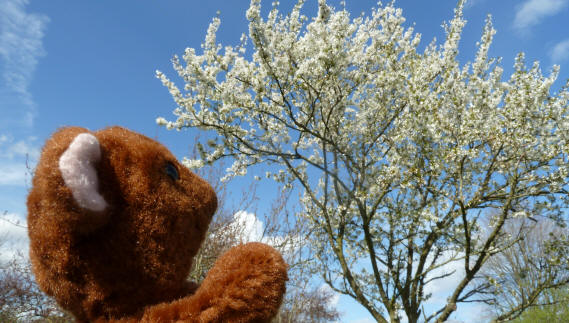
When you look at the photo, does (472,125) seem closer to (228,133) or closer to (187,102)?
(228,133)

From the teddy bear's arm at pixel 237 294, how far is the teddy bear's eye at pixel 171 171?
562mm

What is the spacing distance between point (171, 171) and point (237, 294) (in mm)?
792

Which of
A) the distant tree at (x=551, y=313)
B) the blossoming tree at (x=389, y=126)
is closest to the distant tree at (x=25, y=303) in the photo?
the blossoming tree at (x=389, y=126)

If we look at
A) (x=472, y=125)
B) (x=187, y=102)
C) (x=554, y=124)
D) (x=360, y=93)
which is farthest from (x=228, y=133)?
(x=554, y=124)

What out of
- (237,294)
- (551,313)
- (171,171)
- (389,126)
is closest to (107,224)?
(171,171)

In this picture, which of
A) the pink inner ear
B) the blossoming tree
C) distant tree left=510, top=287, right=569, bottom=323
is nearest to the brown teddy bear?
the pink inner ear

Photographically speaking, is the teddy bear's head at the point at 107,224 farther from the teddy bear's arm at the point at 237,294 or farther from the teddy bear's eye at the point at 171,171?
the teddy bear's arm at the point at 237,294

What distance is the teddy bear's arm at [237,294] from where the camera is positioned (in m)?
1.57

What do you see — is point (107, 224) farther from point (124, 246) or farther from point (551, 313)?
point (551, 313)

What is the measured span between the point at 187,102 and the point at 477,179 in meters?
4.71

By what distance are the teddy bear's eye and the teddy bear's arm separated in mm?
562

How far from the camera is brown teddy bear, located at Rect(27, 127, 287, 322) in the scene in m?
1.56

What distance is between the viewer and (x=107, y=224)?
172 centimetres

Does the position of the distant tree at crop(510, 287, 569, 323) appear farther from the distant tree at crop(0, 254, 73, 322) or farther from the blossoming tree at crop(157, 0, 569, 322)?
the distant tree at crop(0, 254, 73, 322)
